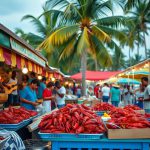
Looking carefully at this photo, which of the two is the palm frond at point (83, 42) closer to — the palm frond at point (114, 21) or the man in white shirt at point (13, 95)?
the palm frond at point (114, 21)

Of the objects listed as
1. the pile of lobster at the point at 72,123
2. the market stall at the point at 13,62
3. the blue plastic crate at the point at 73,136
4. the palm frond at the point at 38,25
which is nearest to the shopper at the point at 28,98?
the market stall at the point at 13,62

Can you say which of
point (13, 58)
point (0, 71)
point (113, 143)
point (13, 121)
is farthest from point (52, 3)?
point (113, 143)

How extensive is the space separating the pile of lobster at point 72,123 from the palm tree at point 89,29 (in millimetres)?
16019

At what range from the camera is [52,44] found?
858 inches

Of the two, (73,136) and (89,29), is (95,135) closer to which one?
(73,136)

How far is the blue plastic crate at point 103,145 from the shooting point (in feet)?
16.8

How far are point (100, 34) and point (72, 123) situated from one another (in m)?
17.2

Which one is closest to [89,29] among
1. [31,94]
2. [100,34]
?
[100,34]

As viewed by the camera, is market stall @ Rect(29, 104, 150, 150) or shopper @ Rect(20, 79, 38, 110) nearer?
market stall @ Rect(29, 104, 150, 150)

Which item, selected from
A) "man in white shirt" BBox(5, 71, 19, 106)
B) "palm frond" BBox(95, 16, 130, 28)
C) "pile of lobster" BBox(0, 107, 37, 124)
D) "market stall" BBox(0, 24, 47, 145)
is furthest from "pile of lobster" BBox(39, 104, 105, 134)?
"palm frond" BBox(95, 16, 130, 28)

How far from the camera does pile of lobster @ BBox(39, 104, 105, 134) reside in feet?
17.4

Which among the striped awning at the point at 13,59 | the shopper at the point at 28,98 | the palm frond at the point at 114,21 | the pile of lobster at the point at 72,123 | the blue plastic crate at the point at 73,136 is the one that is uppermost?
the palm frond at the point at 114,21

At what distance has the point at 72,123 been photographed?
5457 millimetres

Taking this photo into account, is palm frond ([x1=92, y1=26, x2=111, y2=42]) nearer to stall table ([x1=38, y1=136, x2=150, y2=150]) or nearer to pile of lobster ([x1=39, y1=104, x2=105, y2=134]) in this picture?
pile of lobster ([x1=39, y1=104, x2=105, y2=134])
